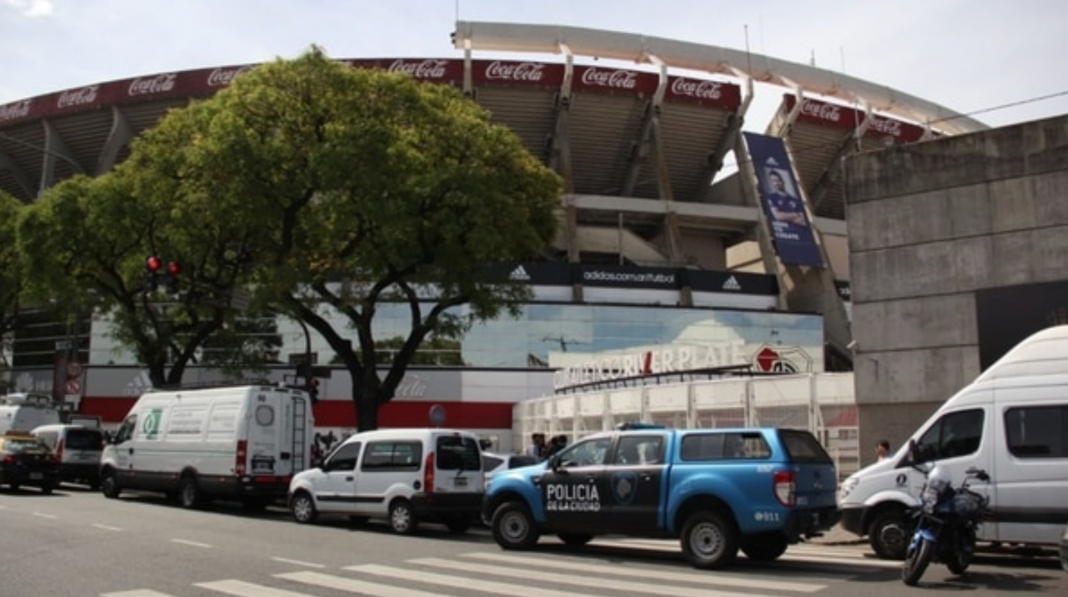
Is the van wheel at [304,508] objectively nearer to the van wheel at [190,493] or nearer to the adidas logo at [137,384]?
the van wheel at [190,493]

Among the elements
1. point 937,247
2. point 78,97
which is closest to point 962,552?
point 937,247

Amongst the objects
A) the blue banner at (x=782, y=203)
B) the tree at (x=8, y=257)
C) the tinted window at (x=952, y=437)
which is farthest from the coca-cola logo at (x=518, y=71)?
the tinted window at (x=952, y=437)

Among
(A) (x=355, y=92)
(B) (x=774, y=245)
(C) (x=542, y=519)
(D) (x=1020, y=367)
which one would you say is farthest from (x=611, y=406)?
(B) (x=774, y=245)

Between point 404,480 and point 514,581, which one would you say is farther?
point 404,480

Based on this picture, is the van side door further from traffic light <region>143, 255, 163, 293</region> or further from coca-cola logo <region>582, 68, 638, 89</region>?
coca-cola logo <region>582, 68, 638, 89</region>

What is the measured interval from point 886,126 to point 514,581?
6601 centimetres

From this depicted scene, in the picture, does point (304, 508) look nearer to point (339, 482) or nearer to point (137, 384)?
point (339, 482)

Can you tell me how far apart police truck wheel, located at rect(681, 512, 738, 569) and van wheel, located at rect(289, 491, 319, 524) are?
28.6ft

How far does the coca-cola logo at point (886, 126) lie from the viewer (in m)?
68.8

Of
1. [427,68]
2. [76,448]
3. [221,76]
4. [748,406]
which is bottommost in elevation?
[76,448]

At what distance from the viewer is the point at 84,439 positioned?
26.8 meters

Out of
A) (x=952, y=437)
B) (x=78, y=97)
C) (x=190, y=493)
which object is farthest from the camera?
(x=78, y=97)

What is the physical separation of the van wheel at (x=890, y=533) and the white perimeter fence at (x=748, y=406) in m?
7.48

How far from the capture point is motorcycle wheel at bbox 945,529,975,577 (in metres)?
10.8
